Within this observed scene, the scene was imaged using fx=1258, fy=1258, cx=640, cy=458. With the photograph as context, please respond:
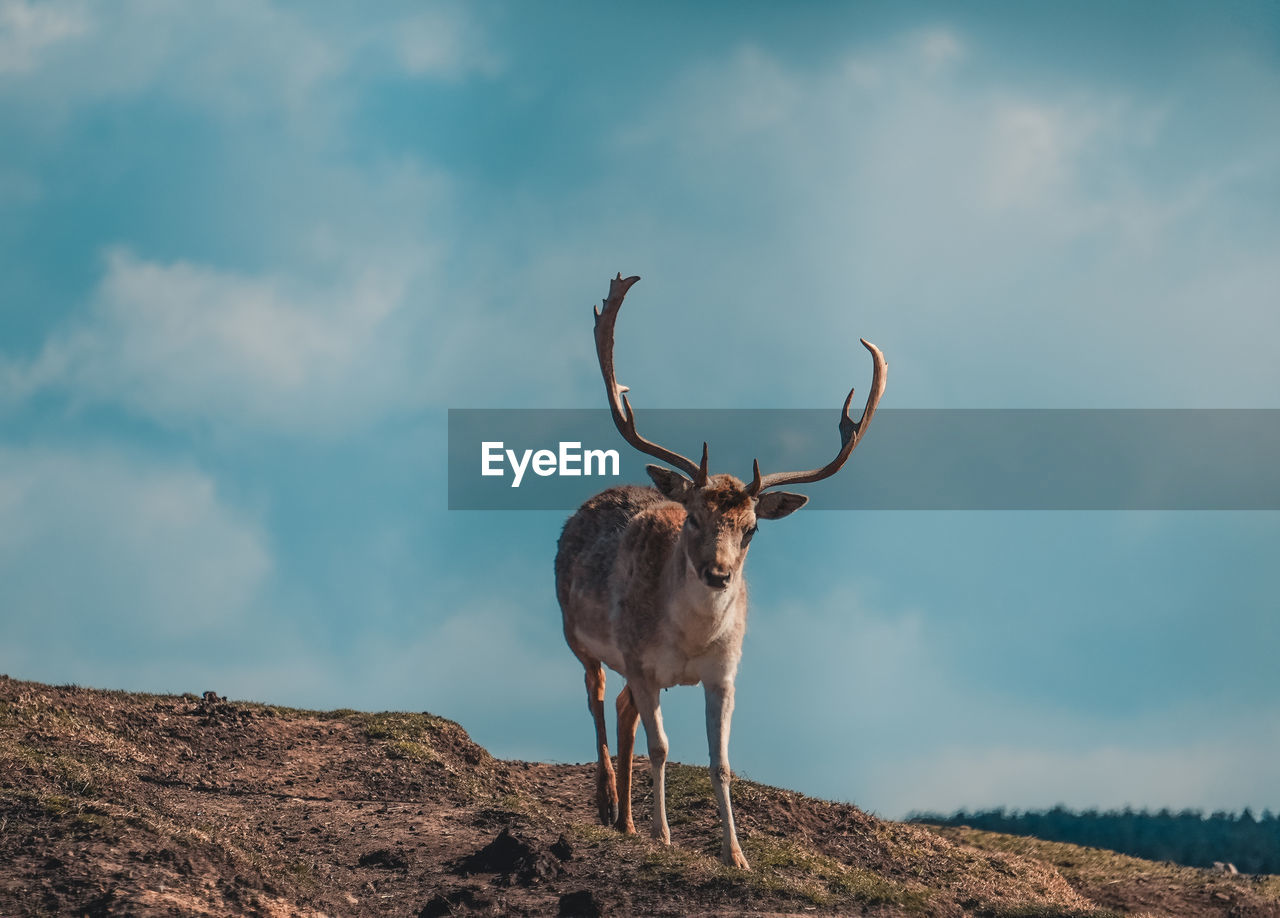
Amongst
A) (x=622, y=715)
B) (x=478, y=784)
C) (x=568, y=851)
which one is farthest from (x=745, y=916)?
(x=478, y=784)

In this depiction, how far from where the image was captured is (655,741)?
13219 millimetres

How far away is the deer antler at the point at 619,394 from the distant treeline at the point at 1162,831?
13368 millimetres

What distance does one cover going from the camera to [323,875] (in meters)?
12.3

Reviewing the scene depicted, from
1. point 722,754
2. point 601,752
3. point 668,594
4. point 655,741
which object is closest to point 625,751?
point 601,752

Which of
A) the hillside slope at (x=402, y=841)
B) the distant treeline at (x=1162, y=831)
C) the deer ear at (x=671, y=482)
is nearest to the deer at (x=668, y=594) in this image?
the deer ear at (x=671, y=482)

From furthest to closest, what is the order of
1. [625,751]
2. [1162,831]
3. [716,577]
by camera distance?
[1162,831] < [625,751] < [716,577]

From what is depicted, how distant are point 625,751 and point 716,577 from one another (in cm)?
373

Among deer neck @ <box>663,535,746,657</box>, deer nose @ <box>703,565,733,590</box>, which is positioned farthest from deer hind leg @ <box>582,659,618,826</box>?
deer nose @ <box>703,565,733,590</box>

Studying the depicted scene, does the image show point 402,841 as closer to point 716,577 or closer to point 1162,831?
point 716,577

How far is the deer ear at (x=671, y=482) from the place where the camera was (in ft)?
42.5

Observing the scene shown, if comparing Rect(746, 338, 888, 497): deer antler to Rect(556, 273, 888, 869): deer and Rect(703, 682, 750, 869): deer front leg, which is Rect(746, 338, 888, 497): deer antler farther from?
Rect(703, 682, 750, 869): deer front leg

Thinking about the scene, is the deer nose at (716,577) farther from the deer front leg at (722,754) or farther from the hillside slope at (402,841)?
the hillside slope at (402,841)

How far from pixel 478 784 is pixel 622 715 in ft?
15.3

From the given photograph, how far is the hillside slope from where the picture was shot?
11.0m
